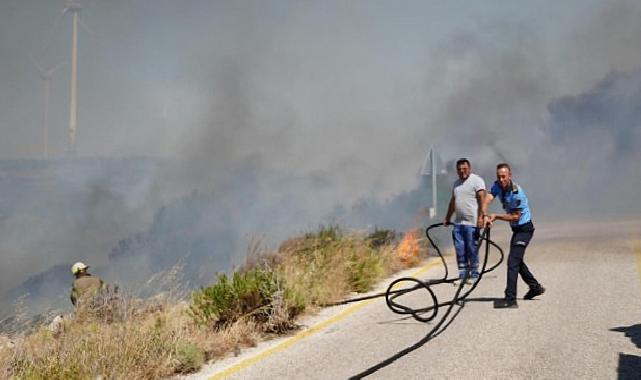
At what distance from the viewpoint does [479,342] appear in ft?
23.6

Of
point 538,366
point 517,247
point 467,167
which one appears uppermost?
point 467,167

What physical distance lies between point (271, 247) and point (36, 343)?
5943 millimetres

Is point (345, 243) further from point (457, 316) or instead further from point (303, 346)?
point (303, 346)

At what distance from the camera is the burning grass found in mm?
6199

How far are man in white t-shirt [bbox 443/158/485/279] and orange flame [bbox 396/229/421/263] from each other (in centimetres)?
385

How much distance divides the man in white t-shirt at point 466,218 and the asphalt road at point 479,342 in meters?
0.50

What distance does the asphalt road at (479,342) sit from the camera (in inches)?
243

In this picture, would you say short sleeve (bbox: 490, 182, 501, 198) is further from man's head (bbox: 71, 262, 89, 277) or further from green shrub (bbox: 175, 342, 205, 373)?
man's head (bbox: 71, 262, 89, 277)

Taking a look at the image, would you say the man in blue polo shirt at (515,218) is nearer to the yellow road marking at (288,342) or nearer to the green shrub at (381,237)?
the yellow road marking at (288,342)

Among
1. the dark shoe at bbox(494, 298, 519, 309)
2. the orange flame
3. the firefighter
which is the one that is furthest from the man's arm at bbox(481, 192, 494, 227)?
the firefighter

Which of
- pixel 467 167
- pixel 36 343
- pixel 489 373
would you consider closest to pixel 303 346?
pixel 489 373

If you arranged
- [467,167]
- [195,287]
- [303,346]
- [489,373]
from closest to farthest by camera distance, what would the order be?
[489,373]
[303,346]
[195,287]
[467,167]

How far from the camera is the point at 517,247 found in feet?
31.4

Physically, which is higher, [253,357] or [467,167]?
[467,167]
